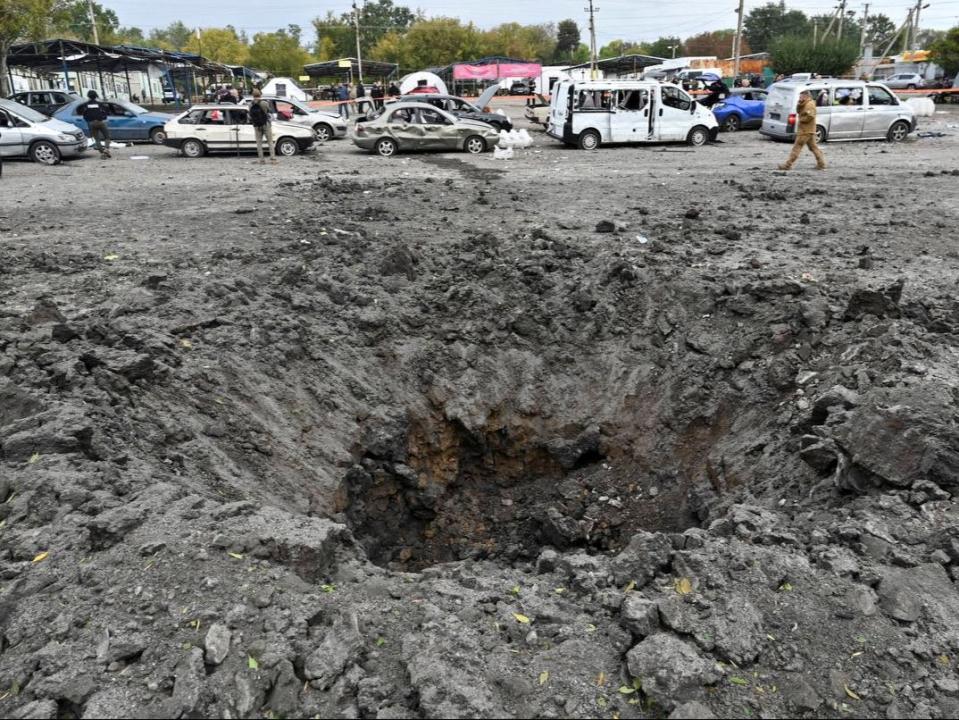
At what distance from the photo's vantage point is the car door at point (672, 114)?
1884cm

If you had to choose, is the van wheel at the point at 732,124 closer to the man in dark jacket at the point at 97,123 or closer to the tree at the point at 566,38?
the man in dark jacket at the point at 97,123

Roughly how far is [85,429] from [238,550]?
1552mm

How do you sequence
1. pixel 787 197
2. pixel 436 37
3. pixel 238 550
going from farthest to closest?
pixel 436 37 → pixel 787 197 → pixel 238 550

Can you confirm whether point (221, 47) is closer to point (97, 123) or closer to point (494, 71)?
point (494, 71)

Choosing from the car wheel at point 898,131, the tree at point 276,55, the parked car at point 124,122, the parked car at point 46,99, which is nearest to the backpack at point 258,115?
the parked car at point 124,122

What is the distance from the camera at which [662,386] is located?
6266mm

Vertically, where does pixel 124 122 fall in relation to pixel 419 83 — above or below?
below

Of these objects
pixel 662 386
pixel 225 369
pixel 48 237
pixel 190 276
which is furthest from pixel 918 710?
pixel 48 237

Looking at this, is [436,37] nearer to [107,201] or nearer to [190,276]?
[107,201]

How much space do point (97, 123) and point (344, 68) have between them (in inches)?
1395

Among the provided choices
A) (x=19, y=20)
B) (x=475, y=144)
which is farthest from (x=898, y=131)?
(x=19, y=20)

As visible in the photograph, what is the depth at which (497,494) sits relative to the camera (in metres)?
6.50

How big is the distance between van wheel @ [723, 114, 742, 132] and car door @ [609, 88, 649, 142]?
625cm

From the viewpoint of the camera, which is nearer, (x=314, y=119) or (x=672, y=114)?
(x=672, y=114)
